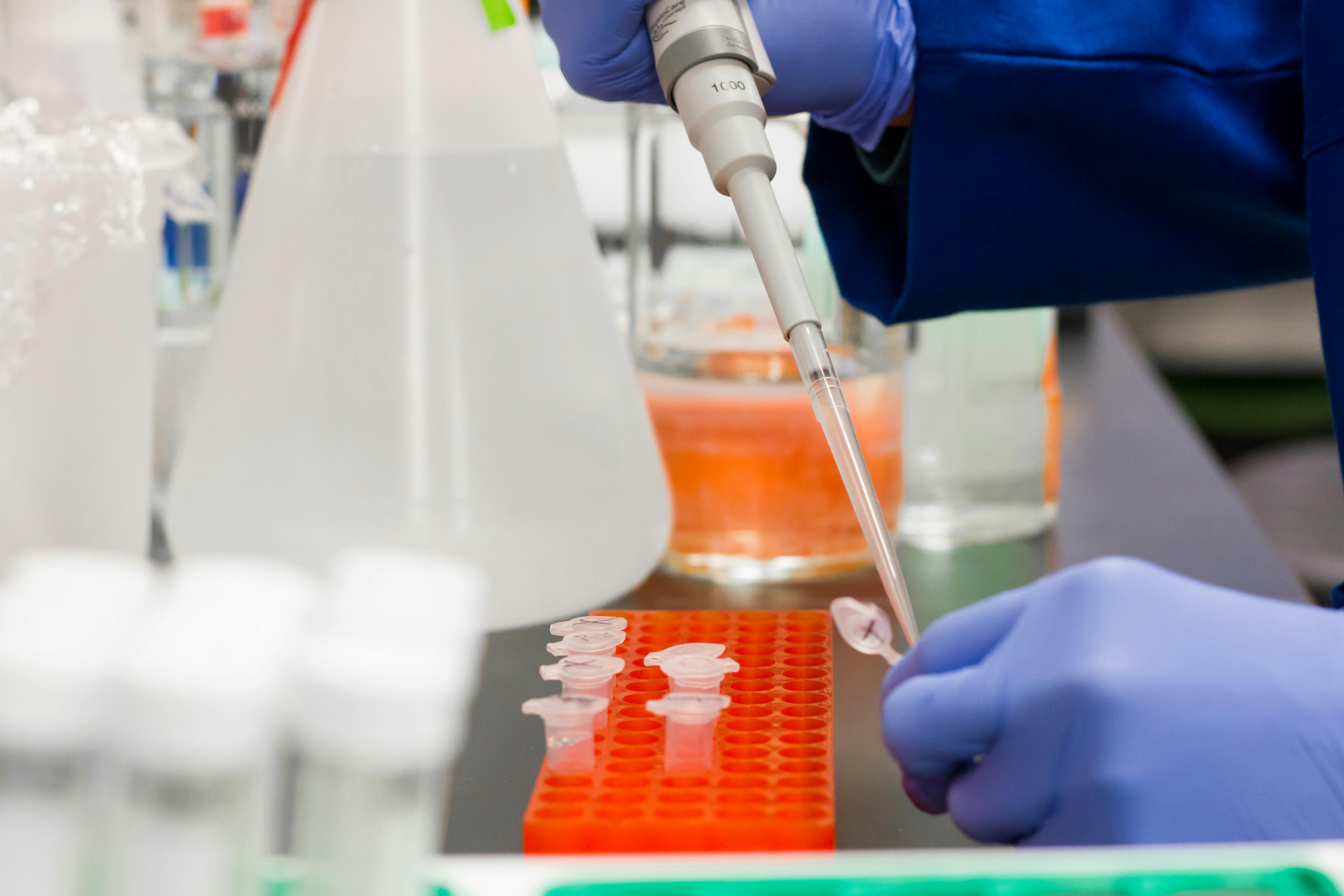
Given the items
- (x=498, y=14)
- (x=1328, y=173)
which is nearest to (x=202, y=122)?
(x=498, y=14)

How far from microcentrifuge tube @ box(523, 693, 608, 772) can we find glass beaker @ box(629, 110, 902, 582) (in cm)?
27

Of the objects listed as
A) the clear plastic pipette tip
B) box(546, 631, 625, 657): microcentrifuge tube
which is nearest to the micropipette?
the clear plastic pipette tip

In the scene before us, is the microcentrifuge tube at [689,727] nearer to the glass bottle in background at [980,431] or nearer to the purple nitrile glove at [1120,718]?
the purple nitrile glove at [1120,718]

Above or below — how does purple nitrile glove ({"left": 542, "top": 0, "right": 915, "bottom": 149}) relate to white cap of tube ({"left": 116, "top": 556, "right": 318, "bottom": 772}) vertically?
below

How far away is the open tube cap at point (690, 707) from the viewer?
1.32 feet

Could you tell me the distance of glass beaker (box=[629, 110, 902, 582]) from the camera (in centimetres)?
70

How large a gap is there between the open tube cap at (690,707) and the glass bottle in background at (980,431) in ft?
1.39

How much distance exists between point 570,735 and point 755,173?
0.23 m

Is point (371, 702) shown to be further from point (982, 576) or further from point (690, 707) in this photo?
point (982, 576)

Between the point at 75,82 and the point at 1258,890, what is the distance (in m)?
0.57

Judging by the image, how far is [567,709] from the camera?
40cm

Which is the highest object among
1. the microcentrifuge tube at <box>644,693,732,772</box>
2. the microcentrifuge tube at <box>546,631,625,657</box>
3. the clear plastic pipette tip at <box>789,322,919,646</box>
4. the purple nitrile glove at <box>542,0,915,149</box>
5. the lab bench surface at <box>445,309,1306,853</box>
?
the purple nitrile glove at <box>542,0,915,149</box>

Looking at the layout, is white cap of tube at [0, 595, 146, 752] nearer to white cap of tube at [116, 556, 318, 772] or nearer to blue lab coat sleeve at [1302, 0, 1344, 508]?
white cap of tube at [116, 556, 318, 772]

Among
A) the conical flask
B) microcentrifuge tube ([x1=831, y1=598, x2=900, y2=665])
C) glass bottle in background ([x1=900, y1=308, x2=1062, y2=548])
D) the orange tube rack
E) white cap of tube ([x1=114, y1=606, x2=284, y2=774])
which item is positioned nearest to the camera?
white cap of tube ([x1=114, y1=606, x2=284, y2=774])
